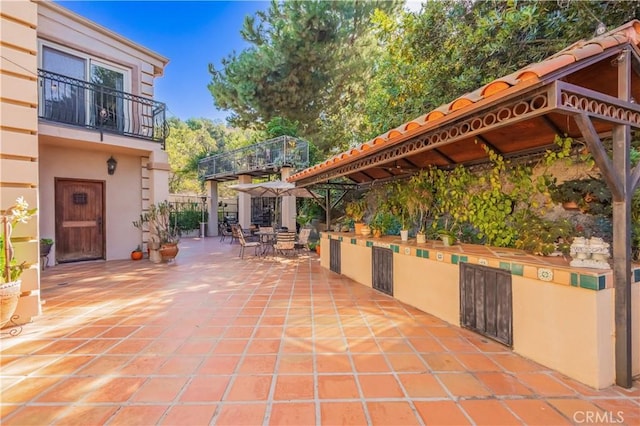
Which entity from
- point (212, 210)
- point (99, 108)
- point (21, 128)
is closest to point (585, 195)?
point (21, 128)

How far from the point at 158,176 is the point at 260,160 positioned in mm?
5277

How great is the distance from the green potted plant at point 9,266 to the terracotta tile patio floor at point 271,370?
0.35m

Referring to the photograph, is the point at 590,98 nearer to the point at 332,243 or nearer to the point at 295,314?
the point at 295,314

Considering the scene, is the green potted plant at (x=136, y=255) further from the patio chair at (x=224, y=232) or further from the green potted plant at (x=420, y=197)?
the green potted plant at (x=420, y=197)

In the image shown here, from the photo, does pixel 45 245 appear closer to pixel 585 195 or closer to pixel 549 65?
pixel 549 65

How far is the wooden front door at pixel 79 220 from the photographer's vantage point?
7516 millimetres

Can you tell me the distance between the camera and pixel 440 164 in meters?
5.15

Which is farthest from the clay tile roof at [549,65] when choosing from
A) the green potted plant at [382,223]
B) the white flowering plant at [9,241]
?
the white flowering plant at [9,241]

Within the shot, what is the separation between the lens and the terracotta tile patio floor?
204 centimetres

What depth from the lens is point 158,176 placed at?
8.45 m

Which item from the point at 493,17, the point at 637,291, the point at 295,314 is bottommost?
the point at 295,314

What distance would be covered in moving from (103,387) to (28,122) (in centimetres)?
366

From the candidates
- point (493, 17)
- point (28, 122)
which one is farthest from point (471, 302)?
point (28, 122)

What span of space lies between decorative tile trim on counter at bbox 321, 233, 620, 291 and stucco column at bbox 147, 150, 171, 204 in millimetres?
6895
